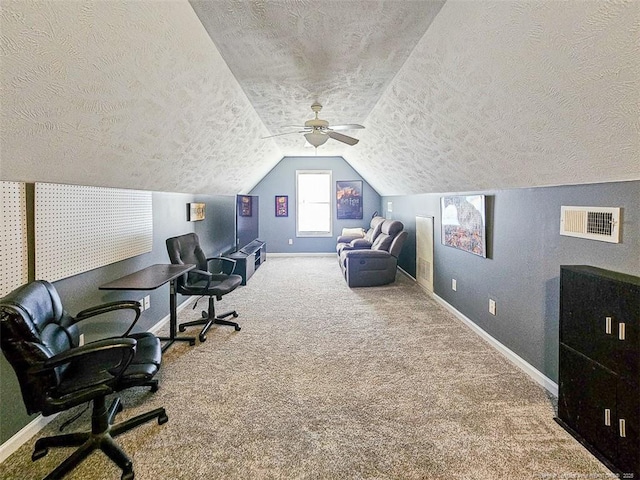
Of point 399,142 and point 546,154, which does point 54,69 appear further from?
point 399,142

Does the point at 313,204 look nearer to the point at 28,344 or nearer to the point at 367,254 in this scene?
the point at 367,254

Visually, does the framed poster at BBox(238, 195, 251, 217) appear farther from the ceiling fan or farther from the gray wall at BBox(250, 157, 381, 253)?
the ceiling fan

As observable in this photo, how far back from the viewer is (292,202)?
321 inches

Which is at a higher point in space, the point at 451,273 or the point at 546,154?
the point at 546,154

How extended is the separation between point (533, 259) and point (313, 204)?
6059 mm

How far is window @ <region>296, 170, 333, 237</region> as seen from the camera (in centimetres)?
818

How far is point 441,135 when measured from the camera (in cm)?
290

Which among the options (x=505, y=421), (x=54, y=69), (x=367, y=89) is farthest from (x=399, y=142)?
(x=54, y=69)

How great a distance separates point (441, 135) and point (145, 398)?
308 cm

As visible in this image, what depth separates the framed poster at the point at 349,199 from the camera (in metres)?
8.13

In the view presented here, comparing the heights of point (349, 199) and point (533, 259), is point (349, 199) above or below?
above

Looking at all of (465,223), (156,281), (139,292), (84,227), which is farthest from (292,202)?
(84,227)

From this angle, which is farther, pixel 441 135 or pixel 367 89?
pixel 367 89

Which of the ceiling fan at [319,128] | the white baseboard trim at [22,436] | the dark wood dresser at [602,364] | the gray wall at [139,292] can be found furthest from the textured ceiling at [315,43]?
the white baseboard trim at [22,436]
